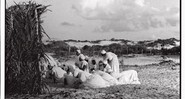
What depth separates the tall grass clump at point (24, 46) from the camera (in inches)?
281

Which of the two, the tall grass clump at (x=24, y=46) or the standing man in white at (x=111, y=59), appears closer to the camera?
the tall grass clump at (x=24, y=46)

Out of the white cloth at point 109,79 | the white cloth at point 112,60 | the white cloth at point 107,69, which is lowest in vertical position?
the white cloth at point 109,79

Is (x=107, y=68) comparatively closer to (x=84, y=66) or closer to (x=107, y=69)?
(x=107, y=69)

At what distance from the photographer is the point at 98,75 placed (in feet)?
27.3

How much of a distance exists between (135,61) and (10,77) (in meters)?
12.2

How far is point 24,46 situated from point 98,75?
2.23 meters

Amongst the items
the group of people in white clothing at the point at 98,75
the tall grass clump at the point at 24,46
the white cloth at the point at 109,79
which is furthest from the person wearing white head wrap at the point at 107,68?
the tall grass clump at the point at 24,46

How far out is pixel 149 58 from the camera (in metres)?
18.6

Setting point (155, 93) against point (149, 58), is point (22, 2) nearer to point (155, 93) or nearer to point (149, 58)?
point (155, 93)

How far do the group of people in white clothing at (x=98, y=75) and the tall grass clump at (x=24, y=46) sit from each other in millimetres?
1476

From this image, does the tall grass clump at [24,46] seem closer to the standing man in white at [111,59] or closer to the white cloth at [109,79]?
the white cloth at [109,79]

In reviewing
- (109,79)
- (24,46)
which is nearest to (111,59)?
(109,79)

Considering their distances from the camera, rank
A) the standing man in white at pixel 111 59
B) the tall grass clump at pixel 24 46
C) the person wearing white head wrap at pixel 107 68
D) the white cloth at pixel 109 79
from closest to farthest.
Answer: the tall grass clump at pixel 24 46 < the white cloth at pixel 109 79 < the person wearing white head wrap at pixel 107 68 < the standing man in white at pixel 111 59

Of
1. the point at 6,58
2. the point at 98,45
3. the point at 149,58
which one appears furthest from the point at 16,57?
the point at 149,58
